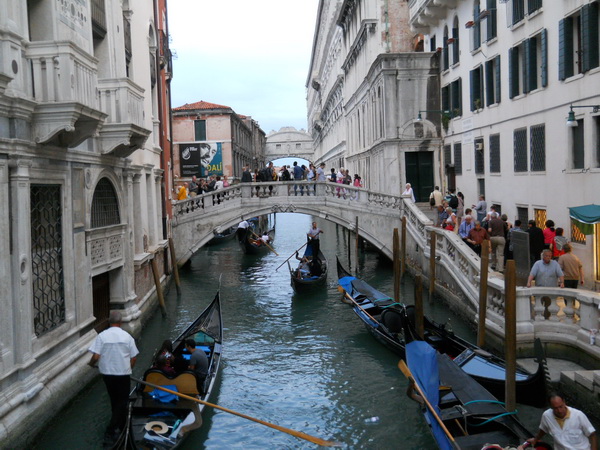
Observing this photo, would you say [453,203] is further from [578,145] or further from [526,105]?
[578,145]

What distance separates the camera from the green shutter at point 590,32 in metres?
9.91

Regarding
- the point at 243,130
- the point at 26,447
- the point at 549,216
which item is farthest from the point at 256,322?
the point at 243,130

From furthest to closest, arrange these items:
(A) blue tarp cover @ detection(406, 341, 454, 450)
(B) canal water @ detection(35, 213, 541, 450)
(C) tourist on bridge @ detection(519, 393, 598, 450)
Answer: (B) canal water @ detection(35, 213, 541, 450) → (A) blue tarp cover @ detection(406, 341, 454, 450) → (C) tourist on bridge @ detection(519, 393, 598, 450)

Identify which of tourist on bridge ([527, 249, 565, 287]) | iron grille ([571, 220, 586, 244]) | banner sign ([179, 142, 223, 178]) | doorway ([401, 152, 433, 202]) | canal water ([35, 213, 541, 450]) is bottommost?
canal water ([35, 213, 541, 450])

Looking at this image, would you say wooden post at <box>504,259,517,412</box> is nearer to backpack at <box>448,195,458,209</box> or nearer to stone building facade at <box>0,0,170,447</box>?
stone building facade at <box>0,0,170,447</box>

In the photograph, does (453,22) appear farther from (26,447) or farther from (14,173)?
(26,447)

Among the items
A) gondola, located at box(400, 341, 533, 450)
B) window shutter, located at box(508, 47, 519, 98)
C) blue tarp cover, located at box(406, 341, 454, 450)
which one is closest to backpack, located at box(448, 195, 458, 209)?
window shutter, located at box(508, 47, 519, 98)

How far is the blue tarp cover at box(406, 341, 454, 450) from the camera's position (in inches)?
244

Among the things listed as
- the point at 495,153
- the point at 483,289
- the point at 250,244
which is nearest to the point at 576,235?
the point at 483,289

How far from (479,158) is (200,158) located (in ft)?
65.1

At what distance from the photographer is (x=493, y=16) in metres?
14.2

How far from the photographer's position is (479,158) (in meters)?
15.7

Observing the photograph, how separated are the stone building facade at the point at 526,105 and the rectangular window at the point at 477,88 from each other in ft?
0.08

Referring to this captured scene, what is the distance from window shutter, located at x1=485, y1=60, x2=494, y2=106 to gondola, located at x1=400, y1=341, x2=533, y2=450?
908 centimetres
